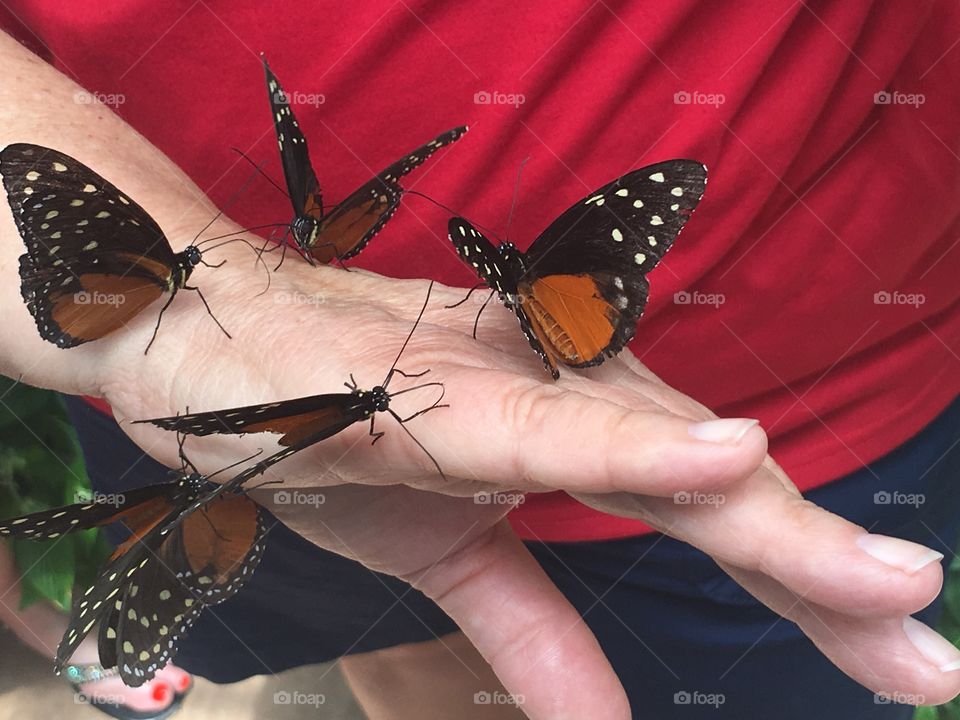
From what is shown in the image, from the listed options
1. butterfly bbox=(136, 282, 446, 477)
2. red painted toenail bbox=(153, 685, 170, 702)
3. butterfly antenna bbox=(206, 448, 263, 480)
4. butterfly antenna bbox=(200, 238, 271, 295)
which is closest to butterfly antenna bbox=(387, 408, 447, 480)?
butterfly bbox=(136, 282, 446, 477)

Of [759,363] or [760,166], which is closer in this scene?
[760,166]

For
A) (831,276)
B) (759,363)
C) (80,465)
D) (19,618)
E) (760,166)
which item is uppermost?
(760,166)

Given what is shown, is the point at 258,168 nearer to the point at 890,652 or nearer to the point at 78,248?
the point at 78,248

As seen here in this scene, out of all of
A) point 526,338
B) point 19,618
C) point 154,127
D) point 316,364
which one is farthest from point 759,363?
point 19,618

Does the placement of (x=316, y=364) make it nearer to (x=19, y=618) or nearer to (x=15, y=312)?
(x=15, y=312)

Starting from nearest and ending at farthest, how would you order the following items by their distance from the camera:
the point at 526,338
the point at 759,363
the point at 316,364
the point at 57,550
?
1. the point at 316,364
2. the point at 526,338
3. the point at 759,363
4. the point at 57,550

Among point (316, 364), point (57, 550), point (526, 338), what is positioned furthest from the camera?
point (57, 550)

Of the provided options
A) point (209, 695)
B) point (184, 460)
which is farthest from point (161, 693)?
point (184, 460)
